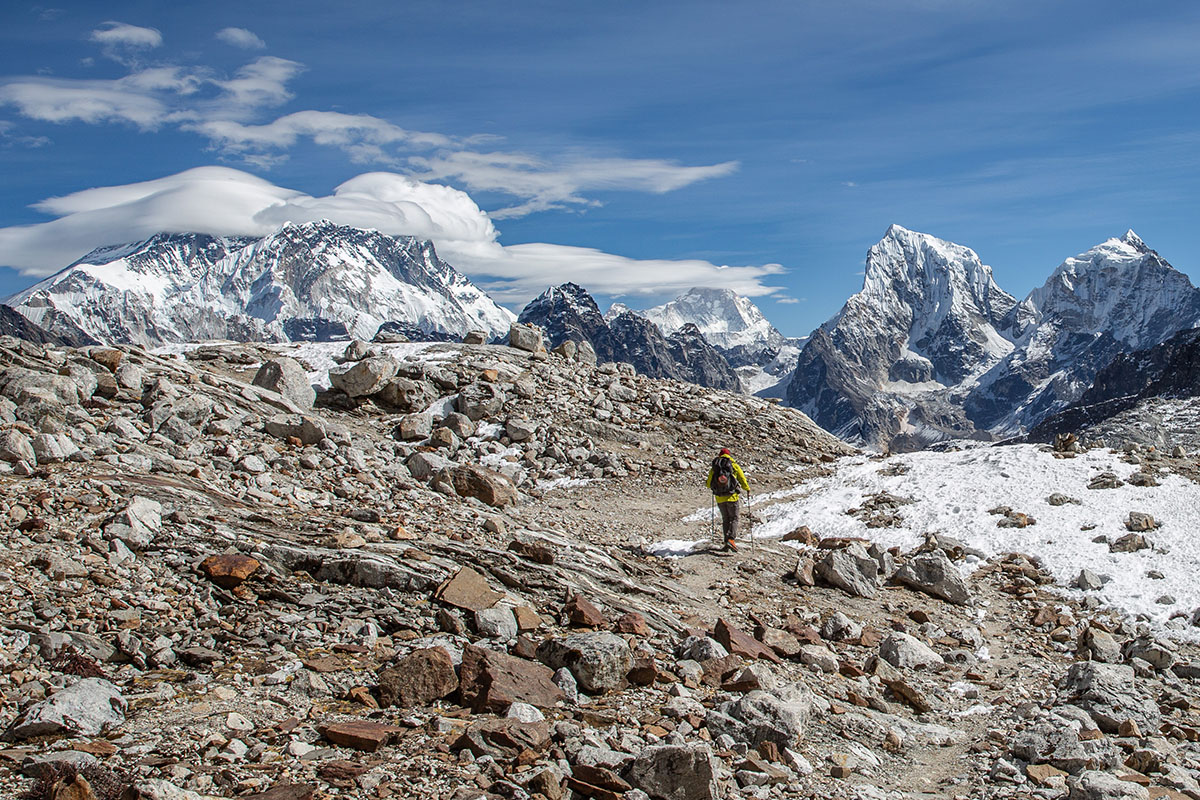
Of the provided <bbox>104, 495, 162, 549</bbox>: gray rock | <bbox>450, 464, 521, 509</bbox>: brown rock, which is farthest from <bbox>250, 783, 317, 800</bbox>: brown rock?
<bbox>450, 464, 521, 509</bbox>: brown rock

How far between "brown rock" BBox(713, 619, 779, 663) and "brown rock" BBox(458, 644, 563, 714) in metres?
2.94

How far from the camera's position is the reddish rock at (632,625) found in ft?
33.0

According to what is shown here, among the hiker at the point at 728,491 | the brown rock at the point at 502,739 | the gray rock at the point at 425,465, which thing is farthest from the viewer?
the gray rock at the point at 425,465

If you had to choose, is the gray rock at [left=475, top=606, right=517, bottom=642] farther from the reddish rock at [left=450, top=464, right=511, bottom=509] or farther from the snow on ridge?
the snow on ridge

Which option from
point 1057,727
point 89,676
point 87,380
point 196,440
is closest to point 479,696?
point 89,676

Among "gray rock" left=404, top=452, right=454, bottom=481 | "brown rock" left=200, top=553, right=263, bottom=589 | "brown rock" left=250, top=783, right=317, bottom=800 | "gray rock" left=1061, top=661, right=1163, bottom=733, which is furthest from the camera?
"gray rock" left=404, top=452, right=454, bottom=481

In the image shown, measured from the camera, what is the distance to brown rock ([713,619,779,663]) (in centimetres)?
1016

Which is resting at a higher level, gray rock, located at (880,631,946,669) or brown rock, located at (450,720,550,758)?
brown rock, located at (450,720,550,758)

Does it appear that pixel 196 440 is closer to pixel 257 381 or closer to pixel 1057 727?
pixel 257 381

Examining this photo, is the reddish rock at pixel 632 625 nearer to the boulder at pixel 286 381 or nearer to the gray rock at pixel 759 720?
the gray rock at pixel 759 720

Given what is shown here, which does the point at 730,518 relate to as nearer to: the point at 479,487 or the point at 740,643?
the point at 479,487

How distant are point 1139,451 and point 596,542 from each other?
19957 mm

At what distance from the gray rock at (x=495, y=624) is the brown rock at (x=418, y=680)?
1.30 m

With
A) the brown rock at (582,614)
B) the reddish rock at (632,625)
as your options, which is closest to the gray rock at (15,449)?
the brown rock at (582,614)
